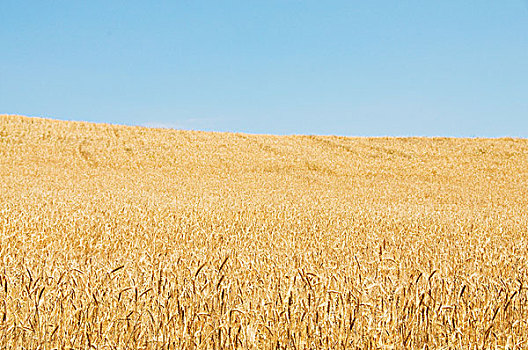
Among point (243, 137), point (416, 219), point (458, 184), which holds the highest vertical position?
point (243, 137)

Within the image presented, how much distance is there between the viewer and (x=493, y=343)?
2500 millimetres

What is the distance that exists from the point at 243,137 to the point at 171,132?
5253 millimetres

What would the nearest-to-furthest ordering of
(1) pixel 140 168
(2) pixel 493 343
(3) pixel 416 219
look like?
1. (2) pixel 493 343
2. (3) pixel 416 219
3. (1) pixel 140 168

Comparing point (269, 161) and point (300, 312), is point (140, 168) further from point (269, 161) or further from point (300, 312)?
point (300, 312)

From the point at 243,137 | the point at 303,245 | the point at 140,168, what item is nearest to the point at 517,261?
the point at 303,245

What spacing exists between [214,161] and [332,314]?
2169 cm

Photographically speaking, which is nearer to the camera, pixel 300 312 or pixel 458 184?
pixel 300 312

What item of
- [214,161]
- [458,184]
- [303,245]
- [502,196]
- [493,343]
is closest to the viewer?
[493,343]

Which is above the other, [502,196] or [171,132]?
[171,132]

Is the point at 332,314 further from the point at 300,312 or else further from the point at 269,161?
the point at 269,161

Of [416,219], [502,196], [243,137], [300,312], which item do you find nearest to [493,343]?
[300,312]

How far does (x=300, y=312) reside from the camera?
257 centimetres

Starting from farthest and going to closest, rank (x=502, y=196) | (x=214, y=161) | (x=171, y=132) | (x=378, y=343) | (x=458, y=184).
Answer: (x=171, y=132) → (x=214, y=161) → (x=458, y=184) → (x=502, y=196) → (x=378, y=343)

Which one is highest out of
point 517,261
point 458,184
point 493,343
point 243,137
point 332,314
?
point 243,137
